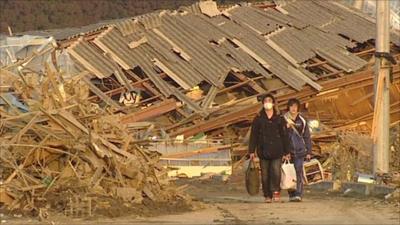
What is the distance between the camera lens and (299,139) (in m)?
14.4

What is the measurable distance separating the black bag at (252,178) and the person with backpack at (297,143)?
579 mm

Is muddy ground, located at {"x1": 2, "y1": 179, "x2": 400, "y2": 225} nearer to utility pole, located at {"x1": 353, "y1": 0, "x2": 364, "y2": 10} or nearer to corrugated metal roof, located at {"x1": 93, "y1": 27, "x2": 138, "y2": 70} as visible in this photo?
corrugated metal roof, located at {"x1": 93, "y1": 27, "x2": 138, "y2": 70}

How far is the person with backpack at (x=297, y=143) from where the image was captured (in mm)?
14195

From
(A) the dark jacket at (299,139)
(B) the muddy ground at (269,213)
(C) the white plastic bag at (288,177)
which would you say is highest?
(A) the dark jacket at (299,139)

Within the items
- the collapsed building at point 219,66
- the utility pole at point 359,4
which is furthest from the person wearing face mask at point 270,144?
the utility pole at point 359,4

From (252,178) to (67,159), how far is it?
11.0ft

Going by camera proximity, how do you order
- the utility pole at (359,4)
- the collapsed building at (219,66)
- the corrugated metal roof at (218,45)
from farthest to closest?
the utility pole at (359,4) → the corrugated metal roof at (218,45) → the collapsed building at (219,66)

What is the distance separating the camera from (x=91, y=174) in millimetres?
12414

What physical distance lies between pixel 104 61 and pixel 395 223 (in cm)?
1422

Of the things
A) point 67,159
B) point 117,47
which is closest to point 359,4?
point 117,47

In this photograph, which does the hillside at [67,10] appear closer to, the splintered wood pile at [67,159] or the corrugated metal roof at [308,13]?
the corrugated metal roof at [308,13]

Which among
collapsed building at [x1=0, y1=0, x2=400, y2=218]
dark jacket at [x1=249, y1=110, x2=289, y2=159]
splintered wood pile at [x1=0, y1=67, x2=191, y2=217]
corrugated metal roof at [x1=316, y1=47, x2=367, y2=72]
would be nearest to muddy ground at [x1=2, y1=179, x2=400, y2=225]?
splintered wood pile at [x1=0, y1=67, x2=191, y2=217]

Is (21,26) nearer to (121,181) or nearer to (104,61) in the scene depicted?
(104,61)

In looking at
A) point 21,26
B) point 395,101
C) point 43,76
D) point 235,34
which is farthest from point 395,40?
point 21,26
